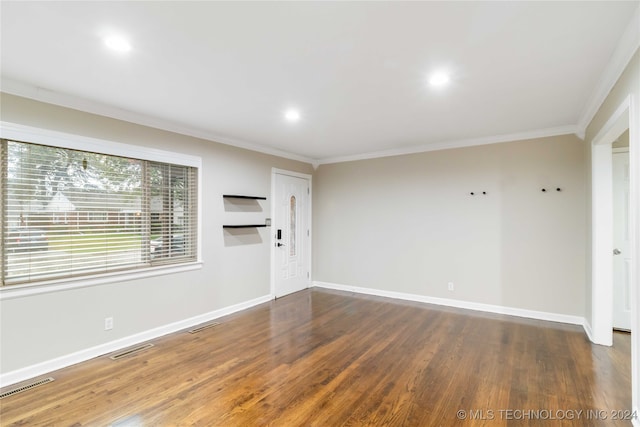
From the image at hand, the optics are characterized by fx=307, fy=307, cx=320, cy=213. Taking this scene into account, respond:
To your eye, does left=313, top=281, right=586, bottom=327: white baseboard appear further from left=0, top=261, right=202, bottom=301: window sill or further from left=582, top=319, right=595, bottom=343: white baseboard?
left=0, top=261, right=202, bottom=301: window sill

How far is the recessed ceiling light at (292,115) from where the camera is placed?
347 cm

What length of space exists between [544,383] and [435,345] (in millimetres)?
1006

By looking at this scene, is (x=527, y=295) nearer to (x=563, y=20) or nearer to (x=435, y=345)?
(x=435, y=345)

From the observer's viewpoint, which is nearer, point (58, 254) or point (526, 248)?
point (58, 254)

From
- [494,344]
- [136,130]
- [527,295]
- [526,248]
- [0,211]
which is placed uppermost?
[136,130]

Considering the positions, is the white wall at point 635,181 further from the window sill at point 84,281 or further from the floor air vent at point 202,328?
the window sill at point 84,281

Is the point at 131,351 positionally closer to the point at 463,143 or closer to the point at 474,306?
the point at 474,306

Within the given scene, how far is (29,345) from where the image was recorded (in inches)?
107

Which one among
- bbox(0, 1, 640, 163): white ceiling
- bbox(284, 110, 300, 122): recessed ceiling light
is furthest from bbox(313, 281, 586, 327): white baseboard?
bbox(284, 110, 300, 122): recessed ceiling light

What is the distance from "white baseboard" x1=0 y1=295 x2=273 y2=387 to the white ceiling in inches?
95.6

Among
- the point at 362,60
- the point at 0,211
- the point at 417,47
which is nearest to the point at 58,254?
the point at 0,211

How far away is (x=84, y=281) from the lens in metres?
3.07

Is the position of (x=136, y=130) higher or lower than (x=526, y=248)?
higher

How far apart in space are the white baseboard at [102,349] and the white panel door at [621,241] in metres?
5.02
